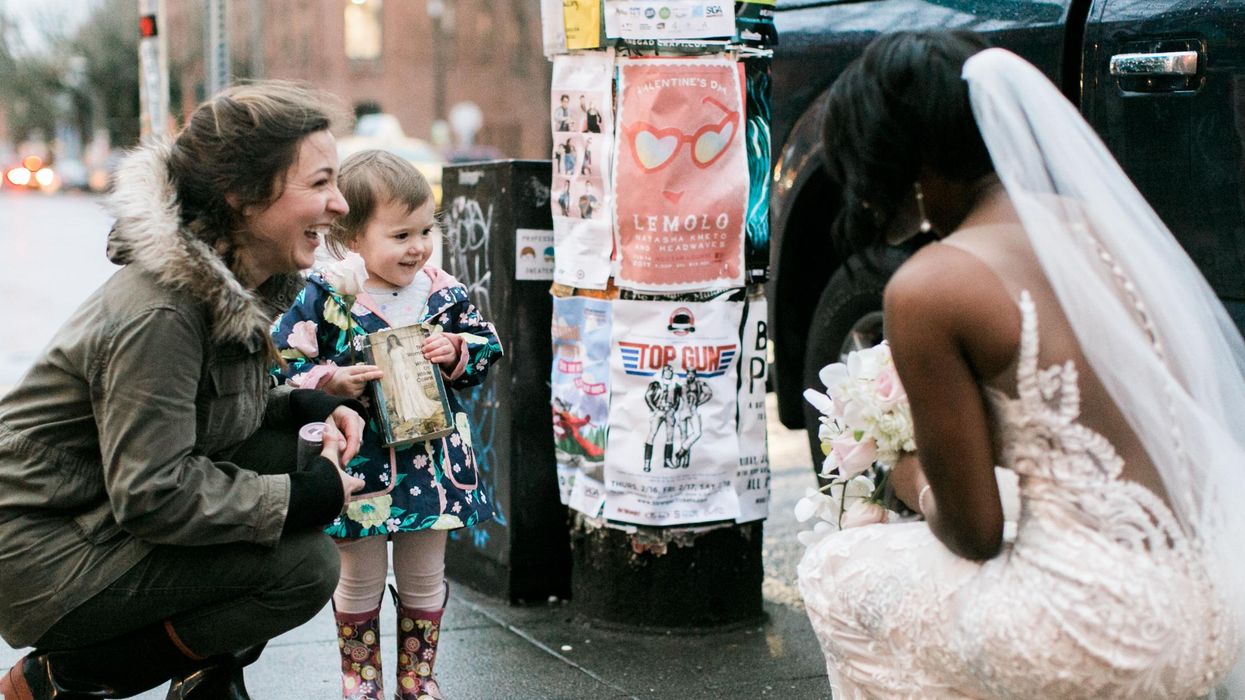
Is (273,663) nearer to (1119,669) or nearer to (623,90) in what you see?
(623,90)

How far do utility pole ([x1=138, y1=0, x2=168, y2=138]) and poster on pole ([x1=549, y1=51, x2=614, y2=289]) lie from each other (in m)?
4.17

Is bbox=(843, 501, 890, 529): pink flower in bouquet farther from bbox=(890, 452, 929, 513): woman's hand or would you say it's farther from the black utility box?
the black utility box

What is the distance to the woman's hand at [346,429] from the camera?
2875 millimetres

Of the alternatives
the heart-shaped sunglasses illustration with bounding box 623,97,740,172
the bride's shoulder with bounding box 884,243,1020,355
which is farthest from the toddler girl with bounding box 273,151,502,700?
the bride's shoulder with bounding box 884,243,1020,355

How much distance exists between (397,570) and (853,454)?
119 cm

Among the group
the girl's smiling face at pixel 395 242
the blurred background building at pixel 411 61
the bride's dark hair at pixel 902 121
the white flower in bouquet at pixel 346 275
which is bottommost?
the white flower in bouquet at pixel 346 275

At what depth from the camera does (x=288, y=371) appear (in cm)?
308

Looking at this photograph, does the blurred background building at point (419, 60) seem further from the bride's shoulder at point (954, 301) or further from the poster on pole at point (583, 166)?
the bride's shoulder at point (954, 301)

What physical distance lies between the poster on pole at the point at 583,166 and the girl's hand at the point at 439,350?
0.72m

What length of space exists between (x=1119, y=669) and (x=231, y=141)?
1853 millimetres

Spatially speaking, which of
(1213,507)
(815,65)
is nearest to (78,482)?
(1213,507)

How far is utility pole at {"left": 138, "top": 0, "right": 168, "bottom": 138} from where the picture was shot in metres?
7.42

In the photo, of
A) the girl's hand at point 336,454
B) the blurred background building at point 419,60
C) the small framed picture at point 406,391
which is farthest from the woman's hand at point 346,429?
the blurred background building at point 419,60

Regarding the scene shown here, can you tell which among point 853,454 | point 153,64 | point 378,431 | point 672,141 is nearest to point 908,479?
point 853,454
